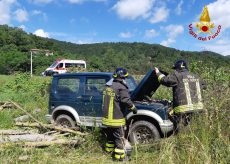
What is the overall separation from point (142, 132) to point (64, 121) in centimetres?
253

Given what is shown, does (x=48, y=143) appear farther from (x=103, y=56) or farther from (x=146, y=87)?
(x=103, y=56)

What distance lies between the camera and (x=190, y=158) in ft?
14.9

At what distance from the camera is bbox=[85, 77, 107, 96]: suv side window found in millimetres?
8254

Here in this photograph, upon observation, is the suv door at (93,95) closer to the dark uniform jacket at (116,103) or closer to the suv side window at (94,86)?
the suv side window at (94,86)

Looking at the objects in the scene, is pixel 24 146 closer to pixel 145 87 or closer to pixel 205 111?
pixel 145 87

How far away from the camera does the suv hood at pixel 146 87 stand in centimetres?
708

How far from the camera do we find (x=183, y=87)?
6492mm

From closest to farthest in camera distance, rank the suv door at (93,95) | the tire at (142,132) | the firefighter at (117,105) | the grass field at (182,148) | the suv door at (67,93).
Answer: the grass field at (182,148) → the firefighter at (117,105) → the tire at (142,132) → the suv door at (93,95) → the suv door at (67,93)

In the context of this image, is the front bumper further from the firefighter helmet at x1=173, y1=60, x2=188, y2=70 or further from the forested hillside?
the forested hillside

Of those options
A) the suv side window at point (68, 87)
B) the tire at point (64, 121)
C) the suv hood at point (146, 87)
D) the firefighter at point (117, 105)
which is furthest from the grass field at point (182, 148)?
the suv side window at point (68, 87)

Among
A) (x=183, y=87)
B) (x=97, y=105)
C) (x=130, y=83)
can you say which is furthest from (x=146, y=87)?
(x=97, y=105)

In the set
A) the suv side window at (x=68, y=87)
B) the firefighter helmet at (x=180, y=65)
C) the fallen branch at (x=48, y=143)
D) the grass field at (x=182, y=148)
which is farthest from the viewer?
the suv side window at (x=68, y=87)

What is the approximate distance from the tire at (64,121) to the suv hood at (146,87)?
6.69 ft

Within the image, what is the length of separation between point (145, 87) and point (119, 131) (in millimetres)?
1435
